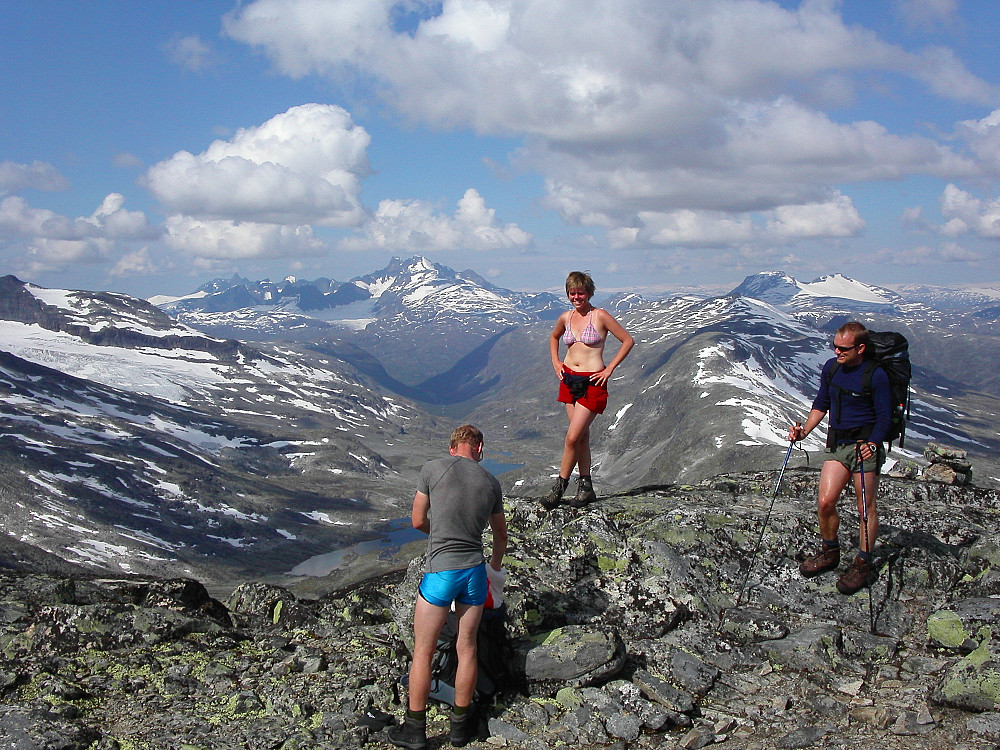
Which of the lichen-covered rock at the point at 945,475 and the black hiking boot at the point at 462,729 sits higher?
the lichen-covered rock at the point at 945,475

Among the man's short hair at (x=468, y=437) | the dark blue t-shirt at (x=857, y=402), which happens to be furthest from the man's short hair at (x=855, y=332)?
the man's short hair at (x=468, y=437)

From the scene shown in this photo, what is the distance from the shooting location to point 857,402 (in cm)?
1337

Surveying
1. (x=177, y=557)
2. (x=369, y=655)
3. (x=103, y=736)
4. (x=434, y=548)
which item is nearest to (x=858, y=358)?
(x=434, y=548)

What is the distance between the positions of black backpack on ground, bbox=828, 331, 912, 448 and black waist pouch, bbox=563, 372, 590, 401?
5.27 meters

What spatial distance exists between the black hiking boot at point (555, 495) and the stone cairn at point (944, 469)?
38.8ft

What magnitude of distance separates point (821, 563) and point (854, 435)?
2.74 m

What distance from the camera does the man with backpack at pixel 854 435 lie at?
1304 cm

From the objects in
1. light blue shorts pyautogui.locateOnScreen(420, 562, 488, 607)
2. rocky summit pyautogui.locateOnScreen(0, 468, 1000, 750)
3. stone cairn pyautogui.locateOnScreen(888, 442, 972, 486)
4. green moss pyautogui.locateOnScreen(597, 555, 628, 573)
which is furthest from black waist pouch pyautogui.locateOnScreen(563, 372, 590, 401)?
stone cairn pyautogui.locateOnScreen(888, 442, 972, 486)

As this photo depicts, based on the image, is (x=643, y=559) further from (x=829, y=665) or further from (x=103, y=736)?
(x=103, y=736)

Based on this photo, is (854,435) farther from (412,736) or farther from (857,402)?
(412,736)

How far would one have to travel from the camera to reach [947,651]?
464 inches

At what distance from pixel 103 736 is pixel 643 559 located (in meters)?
9.93

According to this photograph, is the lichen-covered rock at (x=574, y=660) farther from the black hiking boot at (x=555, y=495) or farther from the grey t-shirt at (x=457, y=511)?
the black hiking boot at (x=555, y=495)

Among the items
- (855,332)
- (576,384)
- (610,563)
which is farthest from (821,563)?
(576,384)
